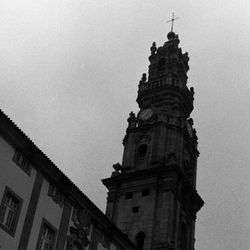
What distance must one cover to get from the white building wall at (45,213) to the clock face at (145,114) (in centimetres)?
2993

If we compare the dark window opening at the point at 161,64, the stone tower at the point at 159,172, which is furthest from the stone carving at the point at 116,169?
the dark window opening at the point at 161,64

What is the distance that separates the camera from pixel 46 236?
34375 mm

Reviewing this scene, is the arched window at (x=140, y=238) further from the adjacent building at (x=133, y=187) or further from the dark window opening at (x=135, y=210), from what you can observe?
the dark window opening at (x=135, y=210)

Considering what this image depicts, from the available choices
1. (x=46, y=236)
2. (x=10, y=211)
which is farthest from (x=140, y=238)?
(x=10, y=211)

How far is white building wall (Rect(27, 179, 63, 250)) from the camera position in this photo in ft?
108

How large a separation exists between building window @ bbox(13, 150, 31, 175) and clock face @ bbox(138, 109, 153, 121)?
3188 centimetres

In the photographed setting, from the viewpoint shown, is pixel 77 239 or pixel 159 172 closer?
pixel 77 239

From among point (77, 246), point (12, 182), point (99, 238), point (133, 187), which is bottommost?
point (77, 246)

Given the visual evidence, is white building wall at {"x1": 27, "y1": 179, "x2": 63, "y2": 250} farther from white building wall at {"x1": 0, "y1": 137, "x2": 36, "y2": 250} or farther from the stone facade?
white building wall at {"x1": 0, "y1": 137, "x2": 36, "y2": 250}

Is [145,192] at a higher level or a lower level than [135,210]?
higher

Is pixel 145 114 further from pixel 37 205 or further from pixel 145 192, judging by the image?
pixel 37 205

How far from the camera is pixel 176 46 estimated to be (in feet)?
245

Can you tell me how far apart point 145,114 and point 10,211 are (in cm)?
3516

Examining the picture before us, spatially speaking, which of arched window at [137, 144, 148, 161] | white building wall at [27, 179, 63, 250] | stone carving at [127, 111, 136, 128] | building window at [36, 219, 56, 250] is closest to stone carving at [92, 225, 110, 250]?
white building wall at [27, 179, 63, 250]
